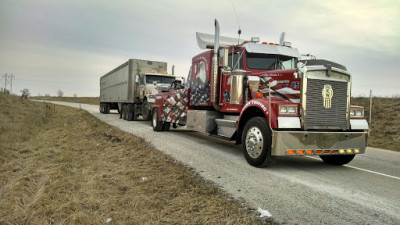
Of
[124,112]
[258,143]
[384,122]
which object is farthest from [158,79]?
[258,143]

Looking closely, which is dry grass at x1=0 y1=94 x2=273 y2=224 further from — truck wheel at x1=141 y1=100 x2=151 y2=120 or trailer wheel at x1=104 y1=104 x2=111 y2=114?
trailer wheel at x1=104 y1=104 x2=111 y2=114

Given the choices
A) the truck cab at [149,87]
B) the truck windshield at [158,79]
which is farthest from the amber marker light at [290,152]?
→ the truck windshield at [158,79]

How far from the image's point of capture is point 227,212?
357cm

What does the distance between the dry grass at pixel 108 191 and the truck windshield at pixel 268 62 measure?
316 centimetres

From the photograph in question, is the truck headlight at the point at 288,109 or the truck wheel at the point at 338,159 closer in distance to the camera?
the truck headlight at the point at 288,109

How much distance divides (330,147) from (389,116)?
1386 cm

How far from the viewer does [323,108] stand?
19.6 ft

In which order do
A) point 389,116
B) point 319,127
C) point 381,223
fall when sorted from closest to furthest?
point 381,223 → point 319,127 → point 389,116

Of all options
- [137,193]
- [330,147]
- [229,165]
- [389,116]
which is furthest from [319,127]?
[389,116]

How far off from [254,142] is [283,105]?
958mm

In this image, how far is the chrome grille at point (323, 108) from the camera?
587 centimetres

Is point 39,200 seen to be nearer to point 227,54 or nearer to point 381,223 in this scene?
point 381,223

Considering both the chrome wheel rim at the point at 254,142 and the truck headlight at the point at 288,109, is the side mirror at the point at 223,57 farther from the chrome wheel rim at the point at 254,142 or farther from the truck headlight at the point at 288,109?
the truck headlight at the point at 288,109

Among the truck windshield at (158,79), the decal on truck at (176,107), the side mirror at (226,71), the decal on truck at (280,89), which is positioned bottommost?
the decal on truck at (176,107)
